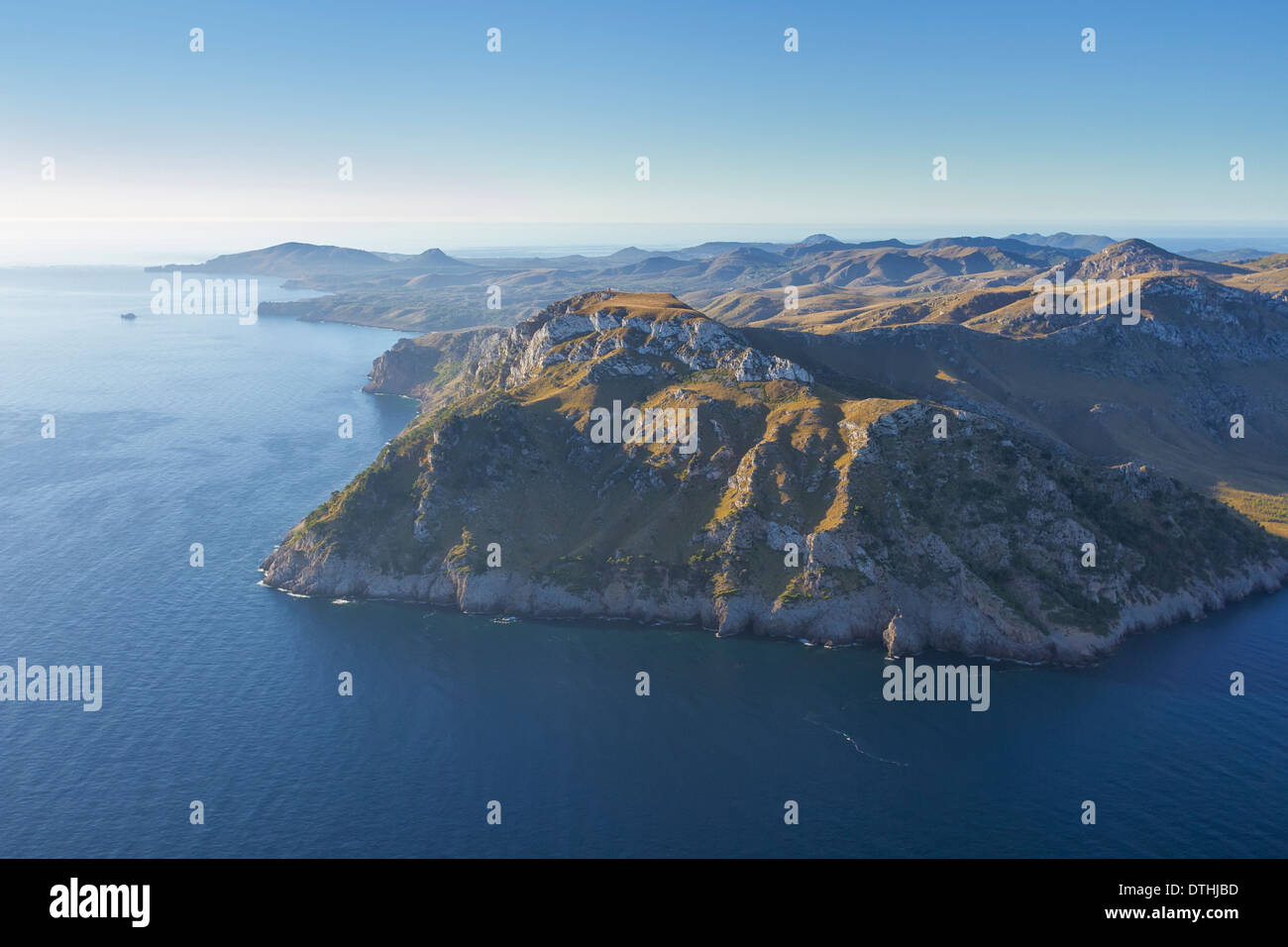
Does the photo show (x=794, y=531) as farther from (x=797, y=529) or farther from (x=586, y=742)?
(x=586, y=742)

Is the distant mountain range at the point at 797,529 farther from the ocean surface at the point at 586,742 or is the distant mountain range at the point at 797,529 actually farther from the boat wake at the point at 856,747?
the boat wake at the point at 856,747

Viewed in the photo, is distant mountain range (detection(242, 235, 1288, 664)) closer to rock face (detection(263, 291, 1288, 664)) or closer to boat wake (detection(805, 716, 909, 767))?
rock face (detection(263, 291, 1288, 664))

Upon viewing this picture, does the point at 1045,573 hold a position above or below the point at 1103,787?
above

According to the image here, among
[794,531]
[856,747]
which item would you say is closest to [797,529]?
[794,531]

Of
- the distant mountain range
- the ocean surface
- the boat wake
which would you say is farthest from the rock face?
the boat wake

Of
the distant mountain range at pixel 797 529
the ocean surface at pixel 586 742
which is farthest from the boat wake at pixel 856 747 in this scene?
the distant mountain range at pixel 797 529
